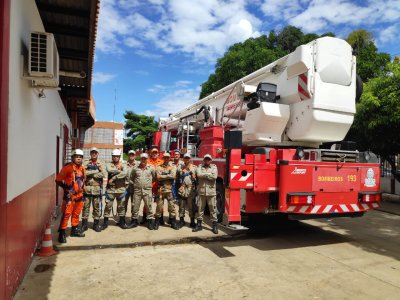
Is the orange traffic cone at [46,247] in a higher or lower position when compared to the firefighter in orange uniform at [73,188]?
lower

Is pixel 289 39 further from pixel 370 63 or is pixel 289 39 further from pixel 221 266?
pixel 221 266

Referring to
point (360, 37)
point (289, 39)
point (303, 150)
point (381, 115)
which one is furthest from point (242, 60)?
point (303, 150)

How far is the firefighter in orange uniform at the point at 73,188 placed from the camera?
19.3ft

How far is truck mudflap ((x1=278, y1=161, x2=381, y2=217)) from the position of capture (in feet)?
18.6

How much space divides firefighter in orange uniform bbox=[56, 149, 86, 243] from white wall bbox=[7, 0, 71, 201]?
47 centimetres

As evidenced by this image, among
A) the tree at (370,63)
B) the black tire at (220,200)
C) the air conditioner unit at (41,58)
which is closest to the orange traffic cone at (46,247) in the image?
the air conditioner unit at (41,58)

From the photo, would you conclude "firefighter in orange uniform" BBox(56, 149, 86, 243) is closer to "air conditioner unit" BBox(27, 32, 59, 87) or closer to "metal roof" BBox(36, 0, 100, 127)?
"air conditioner unit" BBox(27, 32, 59, 87)

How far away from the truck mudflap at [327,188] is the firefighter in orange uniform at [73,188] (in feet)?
11.7

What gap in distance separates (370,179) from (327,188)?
1095mm

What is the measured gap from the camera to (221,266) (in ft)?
15.8

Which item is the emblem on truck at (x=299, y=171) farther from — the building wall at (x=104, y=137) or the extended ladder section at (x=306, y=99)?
the building wall at (x=104, y=137)

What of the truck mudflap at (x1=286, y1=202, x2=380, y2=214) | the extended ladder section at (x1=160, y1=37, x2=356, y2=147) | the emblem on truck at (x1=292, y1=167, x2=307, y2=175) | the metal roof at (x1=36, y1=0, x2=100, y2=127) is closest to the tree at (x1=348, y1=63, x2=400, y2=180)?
the extended ladder section at (x1=160, y1=37, x2=356, y2=147)

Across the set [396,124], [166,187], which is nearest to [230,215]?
[166,187]

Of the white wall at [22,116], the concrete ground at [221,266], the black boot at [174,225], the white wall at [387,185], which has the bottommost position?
the concrete ground at [221,266]
